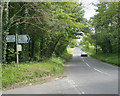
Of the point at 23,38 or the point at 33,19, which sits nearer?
the point at 23,38

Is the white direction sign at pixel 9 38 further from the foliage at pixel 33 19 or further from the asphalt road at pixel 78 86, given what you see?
the asphalt road at pixel 78 86

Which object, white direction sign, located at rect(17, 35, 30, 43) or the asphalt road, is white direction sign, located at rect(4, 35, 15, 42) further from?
Result: the asphalt road

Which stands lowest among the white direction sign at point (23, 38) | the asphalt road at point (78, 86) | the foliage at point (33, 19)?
the asphalt road at point (78, 86)

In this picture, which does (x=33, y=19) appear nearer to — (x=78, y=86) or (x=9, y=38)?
(x=9, y=38)

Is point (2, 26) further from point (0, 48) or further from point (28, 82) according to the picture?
point (28, 82)

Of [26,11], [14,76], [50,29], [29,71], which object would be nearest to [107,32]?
[50,29]

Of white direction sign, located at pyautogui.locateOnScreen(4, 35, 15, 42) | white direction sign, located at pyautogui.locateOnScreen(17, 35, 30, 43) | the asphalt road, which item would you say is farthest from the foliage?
the asphalt road

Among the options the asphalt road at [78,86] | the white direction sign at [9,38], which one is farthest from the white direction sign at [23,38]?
the asphalt road at [78,86]

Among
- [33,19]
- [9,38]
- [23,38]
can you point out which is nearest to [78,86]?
[23,38]

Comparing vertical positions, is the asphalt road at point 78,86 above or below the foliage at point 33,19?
below

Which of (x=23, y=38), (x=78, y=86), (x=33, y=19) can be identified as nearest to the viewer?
(x=78, y=86)

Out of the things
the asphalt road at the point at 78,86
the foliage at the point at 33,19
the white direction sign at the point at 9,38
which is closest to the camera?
the asphalt road at the point at 78,86

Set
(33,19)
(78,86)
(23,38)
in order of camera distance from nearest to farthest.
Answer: (78,86) < (23,38) < (33,19)

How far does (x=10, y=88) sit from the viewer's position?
8.68 metres
